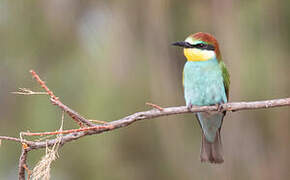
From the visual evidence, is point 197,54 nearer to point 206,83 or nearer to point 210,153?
point 206,83

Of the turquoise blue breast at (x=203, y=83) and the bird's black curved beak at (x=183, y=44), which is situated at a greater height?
the bird's black curved beak at (x=183, y=44)

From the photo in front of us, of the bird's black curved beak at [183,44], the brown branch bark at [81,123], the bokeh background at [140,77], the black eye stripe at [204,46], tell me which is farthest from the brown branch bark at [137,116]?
the black eye stripe at [204,46]

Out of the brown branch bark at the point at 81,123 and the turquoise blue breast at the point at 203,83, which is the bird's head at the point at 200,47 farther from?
the brown branch bark at the point at 81,123

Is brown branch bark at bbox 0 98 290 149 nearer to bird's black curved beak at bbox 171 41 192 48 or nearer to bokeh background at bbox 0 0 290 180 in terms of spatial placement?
bokeh background at bbox 0 0 290 180

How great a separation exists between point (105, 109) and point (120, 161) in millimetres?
231

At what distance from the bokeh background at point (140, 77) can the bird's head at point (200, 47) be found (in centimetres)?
4

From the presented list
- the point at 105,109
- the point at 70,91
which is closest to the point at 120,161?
the point at 105,109

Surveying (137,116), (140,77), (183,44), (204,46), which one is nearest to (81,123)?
(137,116)

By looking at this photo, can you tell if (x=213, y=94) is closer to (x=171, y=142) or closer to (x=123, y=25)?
(x=171, y=142)

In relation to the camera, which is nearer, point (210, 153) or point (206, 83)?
point (210, 153)

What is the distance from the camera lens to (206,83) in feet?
6.66

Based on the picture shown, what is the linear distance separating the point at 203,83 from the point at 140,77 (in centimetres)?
39

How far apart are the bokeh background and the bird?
0.05 meters

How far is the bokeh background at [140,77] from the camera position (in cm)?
162
